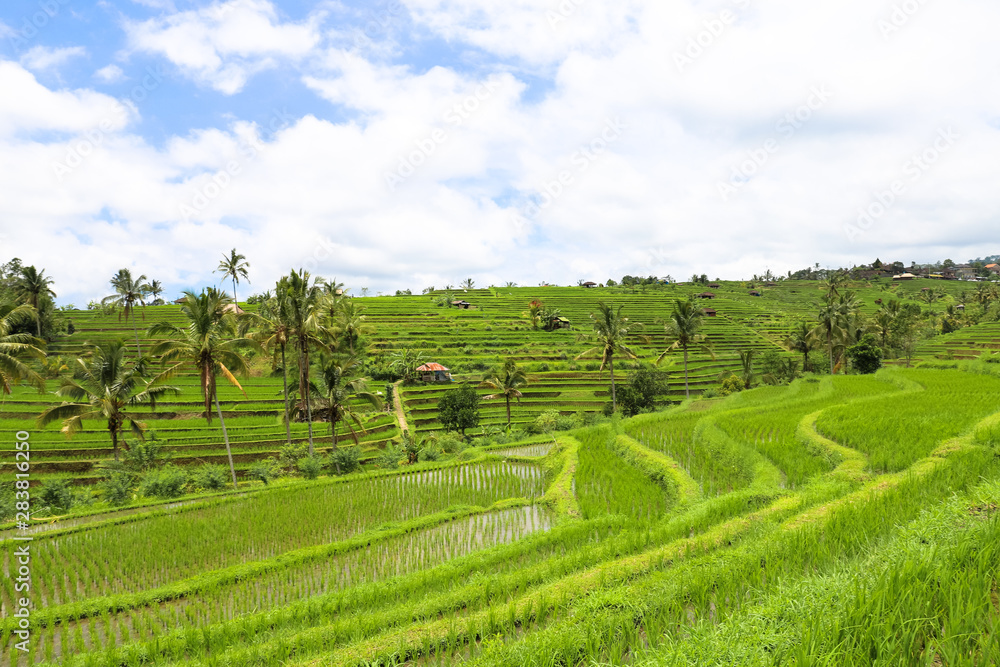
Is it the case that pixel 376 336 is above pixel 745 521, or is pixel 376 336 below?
above

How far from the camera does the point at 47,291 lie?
4622 centimetres

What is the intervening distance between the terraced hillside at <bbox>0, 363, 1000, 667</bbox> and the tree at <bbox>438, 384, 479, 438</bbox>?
1330 cm

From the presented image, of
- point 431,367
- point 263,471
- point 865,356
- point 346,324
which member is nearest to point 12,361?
point 263,471

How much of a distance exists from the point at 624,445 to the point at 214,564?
12.7 m

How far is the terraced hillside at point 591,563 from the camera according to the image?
4.10 metres

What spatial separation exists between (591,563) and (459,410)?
22.9 m

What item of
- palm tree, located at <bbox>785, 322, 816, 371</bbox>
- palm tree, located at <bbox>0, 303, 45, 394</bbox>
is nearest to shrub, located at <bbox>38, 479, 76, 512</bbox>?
palm tree, located at <bbox>0, 303, 45, 394</bbox>

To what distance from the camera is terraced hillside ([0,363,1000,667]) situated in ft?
13.5

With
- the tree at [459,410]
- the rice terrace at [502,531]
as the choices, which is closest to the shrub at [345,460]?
the rice terrace at [502,531]

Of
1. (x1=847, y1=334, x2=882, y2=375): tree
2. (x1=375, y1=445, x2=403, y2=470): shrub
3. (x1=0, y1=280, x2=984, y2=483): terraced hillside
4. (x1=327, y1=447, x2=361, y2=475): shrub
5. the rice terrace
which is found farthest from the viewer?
(x1=847, y1=334, x2=882, y2=375): tree

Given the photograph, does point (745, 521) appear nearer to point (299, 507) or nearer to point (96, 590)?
point (299, 507)

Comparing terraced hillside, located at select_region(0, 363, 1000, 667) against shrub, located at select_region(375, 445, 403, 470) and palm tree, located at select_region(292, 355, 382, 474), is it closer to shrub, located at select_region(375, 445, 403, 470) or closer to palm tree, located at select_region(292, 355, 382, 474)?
shrub, located at select_region(375, 445, 403, 470)

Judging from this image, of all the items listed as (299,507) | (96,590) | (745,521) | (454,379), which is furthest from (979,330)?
(96,590)

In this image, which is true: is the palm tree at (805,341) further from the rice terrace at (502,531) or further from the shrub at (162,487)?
the shrub at (162,487)
